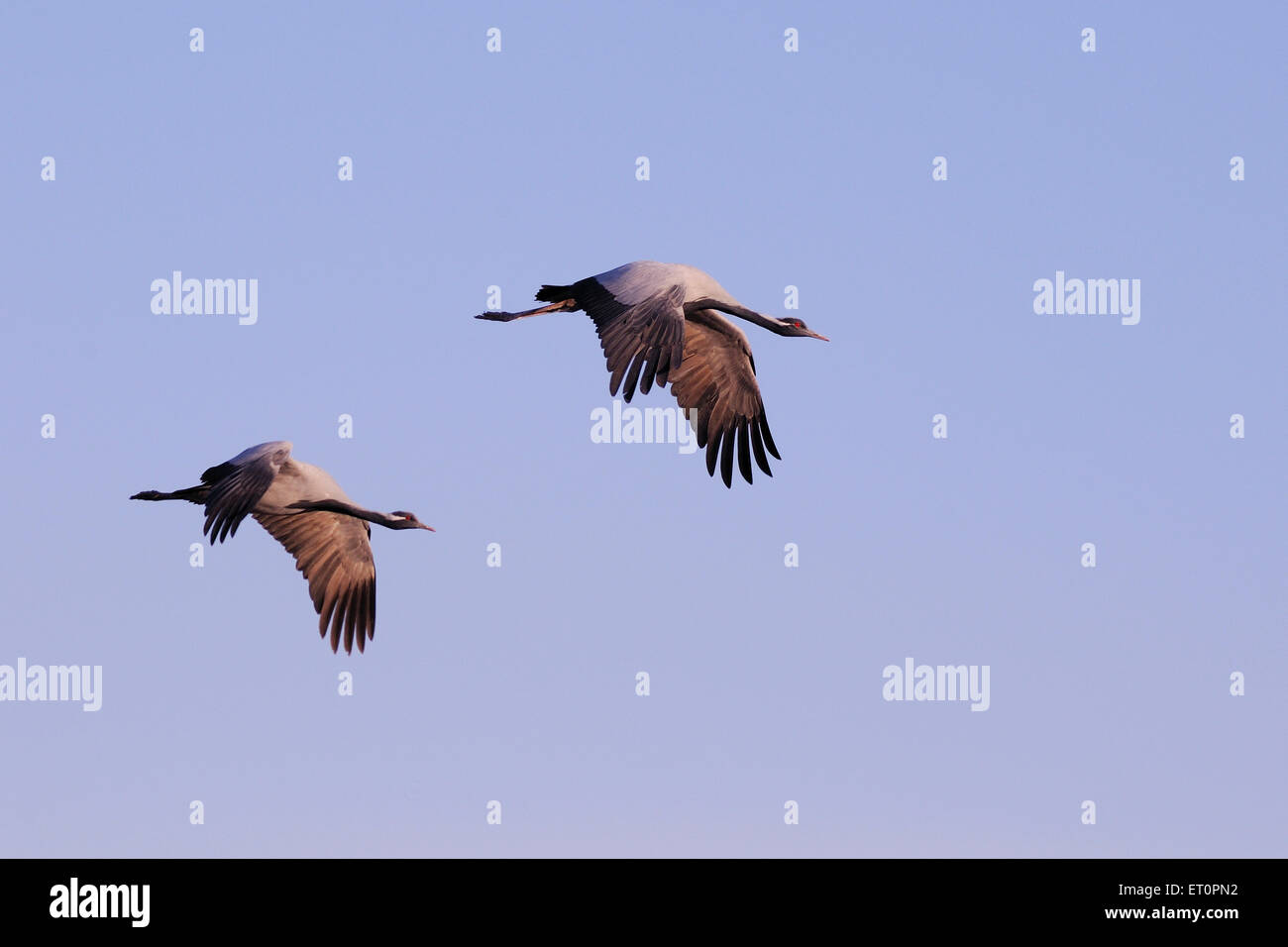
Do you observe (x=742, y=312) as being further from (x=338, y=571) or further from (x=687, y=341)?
(x=338, y=571)

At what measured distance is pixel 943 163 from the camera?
25.7 metres

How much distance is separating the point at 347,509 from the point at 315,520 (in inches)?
38.8

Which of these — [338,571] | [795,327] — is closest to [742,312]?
[795,327]

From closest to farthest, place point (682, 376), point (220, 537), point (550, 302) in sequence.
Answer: point (220, 537) → point (550, 302) → point (682, 376)

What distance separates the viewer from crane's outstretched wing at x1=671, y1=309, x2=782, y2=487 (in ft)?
75.5

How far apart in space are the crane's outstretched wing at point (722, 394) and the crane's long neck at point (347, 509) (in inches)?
140

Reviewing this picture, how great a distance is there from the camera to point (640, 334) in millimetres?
19391

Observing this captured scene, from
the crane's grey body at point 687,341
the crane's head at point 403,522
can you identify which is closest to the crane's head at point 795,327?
the crane's grey body at point 687,341

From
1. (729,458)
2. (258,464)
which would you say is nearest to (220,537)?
(258,464)

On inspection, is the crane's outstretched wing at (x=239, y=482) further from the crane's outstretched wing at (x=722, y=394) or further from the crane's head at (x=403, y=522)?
the crane's outstretched wing at (x=722, y=394)

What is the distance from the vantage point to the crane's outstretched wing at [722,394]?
2302 cm

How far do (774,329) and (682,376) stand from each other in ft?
4.68

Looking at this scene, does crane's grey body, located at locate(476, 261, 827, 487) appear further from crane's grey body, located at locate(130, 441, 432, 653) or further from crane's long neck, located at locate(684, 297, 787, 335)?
crane's grey body, located at locate(130, 441, 432, 653)
